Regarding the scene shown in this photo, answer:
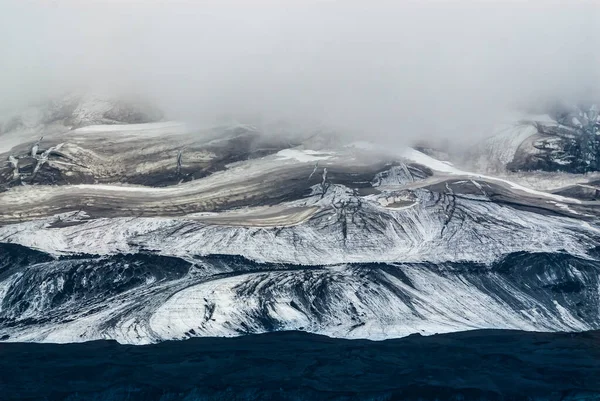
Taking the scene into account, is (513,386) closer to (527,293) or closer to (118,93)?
(527,293)

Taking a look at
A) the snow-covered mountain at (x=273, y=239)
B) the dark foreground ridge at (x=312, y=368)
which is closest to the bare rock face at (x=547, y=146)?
the snow-covered mountain at (x=273, y=239)

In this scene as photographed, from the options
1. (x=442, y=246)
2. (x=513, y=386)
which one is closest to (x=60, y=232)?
(x=442, y=246)

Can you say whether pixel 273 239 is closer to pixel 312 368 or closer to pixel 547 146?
pixel 312 368

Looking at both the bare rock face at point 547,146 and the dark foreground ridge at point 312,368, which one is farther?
the bare rock face at point 547,146

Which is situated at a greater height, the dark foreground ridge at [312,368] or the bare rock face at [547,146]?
the bare rock face at [547,146]

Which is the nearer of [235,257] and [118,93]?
[235,257]

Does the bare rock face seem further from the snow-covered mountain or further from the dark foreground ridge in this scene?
the dark foreground ridge

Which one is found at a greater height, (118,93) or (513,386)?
(118,93)

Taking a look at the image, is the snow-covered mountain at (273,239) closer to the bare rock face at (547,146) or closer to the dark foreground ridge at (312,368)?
the bare rock face at (547,146)
